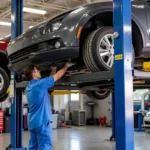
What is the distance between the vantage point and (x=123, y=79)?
2.54 m

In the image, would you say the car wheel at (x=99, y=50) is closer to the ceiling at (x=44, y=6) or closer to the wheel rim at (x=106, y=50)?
the wheel rim at (x=106, y=50)

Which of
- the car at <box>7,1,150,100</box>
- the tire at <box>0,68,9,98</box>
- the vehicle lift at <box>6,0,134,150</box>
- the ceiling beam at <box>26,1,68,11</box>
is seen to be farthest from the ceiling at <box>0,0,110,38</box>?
the vehicle lift at <box>6,0,134,150</box>

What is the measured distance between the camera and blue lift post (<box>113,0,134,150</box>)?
8.29ft

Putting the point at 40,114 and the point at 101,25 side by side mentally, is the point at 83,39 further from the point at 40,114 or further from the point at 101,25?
the point at 40,114

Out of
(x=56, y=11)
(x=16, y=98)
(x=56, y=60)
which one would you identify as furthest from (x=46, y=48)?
(x=56, y=11)

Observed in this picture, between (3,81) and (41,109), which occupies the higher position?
(3,81)

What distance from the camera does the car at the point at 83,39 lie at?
11.0 ft

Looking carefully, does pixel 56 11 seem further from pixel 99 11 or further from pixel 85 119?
pixel 99 11

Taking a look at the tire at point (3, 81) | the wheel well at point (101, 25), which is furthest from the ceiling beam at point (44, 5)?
the wheel well at point (101, 25)

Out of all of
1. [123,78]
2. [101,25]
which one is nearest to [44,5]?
[101,25]

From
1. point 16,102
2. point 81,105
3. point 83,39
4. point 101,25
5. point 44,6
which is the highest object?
point 44,6

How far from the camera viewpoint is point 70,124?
15930mm

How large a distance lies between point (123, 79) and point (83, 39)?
1223 millimetres

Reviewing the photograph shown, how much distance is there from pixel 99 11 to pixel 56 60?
773 mm
